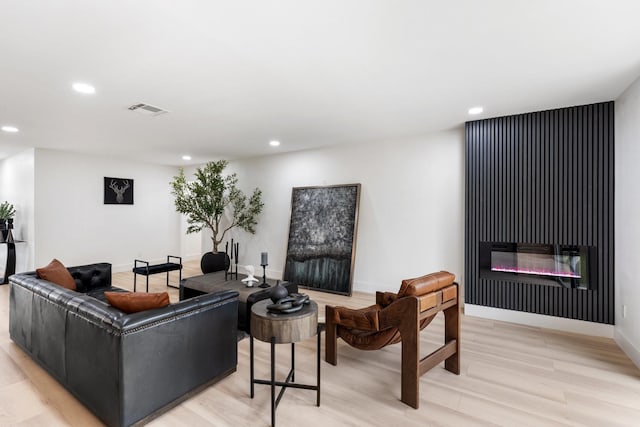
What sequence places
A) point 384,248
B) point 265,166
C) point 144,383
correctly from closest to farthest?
point 144,383 → point 384,248 → point 265,166

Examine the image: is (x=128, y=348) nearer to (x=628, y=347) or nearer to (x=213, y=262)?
(x=213, y=262)

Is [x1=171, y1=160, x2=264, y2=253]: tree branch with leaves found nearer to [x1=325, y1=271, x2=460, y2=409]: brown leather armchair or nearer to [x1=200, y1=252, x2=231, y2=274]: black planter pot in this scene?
[x1=200, y1=252, x2=231, y2=274]: black planter pot

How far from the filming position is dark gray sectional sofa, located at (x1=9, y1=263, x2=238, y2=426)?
6.21 feet

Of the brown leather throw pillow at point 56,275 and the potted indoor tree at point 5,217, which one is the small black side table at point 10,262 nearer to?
the potted indoor tree at point 5,217

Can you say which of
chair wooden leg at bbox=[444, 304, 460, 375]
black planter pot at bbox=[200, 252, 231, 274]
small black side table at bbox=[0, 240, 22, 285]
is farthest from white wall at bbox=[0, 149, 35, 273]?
chair wooden leg at bbox=[444, 304, 460, 375]

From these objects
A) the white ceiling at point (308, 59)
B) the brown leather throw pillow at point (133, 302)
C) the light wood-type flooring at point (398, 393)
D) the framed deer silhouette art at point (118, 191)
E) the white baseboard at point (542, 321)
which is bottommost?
the light wood-type flooring at point (398, 393)

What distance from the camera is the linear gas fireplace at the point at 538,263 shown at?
11.8ft

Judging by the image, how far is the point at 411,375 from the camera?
7.33ft

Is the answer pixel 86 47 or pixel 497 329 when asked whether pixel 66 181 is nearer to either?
pixel 86 47

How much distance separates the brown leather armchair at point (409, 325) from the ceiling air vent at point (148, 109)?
298 cm

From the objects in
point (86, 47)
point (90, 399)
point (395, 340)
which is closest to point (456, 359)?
point (395, 340)

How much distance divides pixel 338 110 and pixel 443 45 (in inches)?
62.9

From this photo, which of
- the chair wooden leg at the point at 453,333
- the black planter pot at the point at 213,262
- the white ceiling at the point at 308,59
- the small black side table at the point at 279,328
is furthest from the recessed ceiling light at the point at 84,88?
the chair wooden leg at the point at 453,333

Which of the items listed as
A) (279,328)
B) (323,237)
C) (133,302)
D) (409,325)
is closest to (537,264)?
(409,325)
